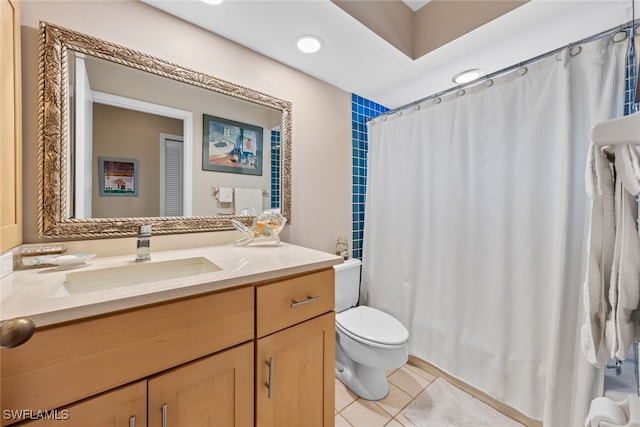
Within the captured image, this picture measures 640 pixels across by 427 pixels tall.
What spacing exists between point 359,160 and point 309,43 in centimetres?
96

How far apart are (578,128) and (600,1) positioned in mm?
517

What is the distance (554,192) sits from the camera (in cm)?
118

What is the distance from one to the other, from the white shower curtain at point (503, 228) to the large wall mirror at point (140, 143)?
3.43 feet

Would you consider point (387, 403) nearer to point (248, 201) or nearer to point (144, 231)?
point (248, 201)

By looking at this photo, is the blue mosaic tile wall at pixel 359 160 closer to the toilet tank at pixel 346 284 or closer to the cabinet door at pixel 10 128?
the toilet tank at pixel 346 284

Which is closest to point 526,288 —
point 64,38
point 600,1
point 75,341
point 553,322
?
point 553,322

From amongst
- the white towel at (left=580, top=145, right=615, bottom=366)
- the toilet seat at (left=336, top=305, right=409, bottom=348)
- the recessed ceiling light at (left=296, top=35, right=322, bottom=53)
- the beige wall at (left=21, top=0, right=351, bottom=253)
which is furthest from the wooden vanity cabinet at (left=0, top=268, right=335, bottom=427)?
the recessed ceiling light at (left=296, top=35, right=322, bottom=53)

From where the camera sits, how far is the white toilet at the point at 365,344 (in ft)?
4.30

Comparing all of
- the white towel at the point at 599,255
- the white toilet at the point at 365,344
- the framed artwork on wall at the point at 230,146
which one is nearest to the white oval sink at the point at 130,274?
the framed artwork on wall at the point at 230,146

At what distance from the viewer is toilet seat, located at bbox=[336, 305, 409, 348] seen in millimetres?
1321

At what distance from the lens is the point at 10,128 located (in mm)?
786

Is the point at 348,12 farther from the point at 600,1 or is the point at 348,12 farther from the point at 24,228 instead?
the point at 24,228

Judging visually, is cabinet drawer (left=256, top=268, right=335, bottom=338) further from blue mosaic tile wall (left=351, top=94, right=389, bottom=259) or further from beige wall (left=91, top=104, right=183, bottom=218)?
blue mosaic tile wall (left=351, top=94, right=389, bottom=259)

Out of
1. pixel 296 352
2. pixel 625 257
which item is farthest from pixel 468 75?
pixel 296 352
